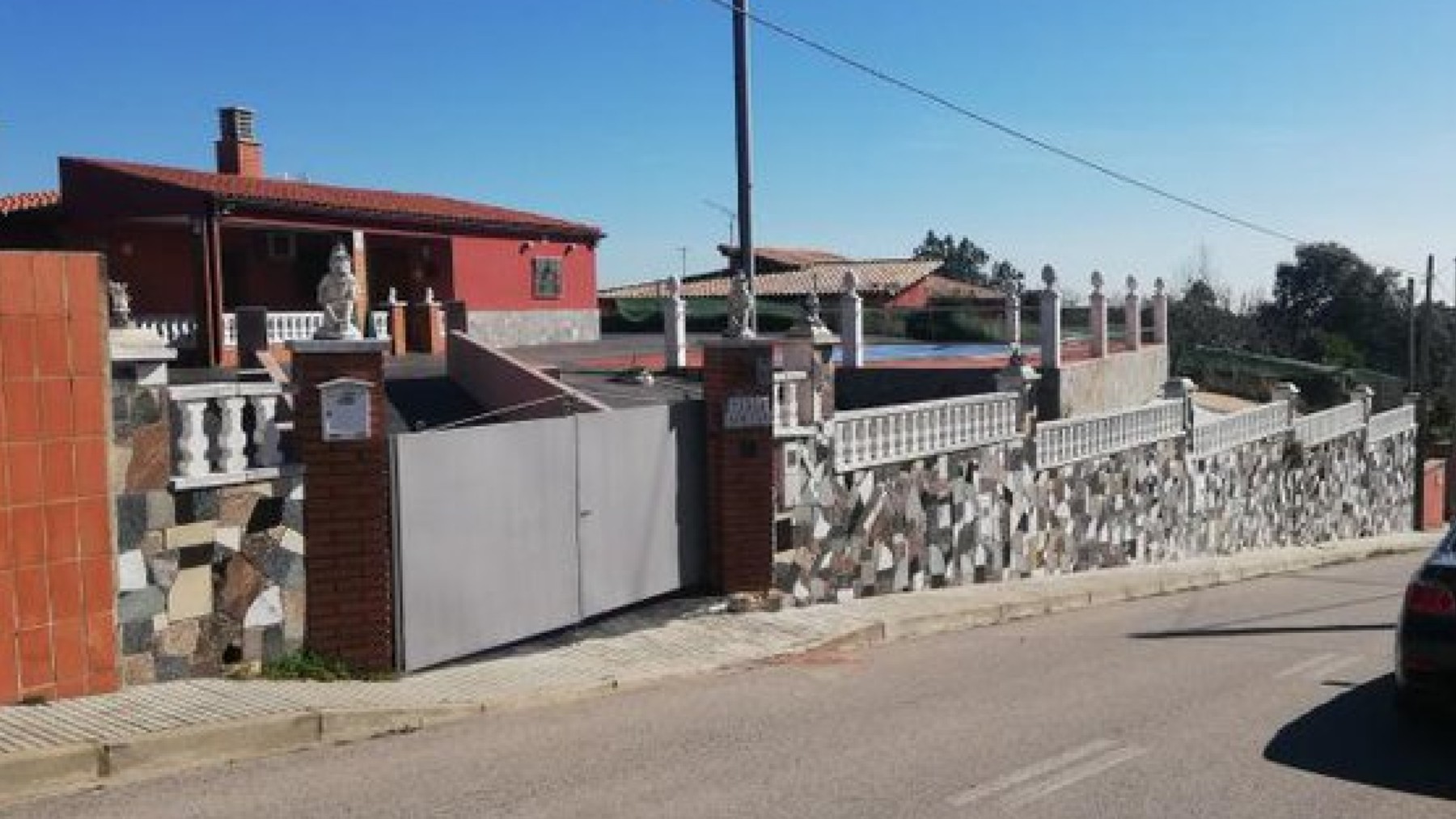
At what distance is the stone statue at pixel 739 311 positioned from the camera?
1179 cm

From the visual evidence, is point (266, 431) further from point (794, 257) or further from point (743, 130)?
point (794, 257)

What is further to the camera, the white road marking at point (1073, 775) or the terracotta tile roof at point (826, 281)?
the terracotta tile roof at point (826, 281)

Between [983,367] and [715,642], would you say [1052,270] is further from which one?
[715,642]

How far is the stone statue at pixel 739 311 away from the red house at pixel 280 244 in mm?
15972

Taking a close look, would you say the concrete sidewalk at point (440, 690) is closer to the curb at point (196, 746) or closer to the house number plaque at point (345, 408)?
the curb at point (196, 746)

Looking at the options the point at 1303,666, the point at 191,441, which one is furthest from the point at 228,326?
the point at 1303,666

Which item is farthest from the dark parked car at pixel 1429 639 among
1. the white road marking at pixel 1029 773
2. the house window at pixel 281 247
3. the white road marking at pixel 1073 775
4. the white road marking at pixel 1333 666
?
the house window at pixel 281 247

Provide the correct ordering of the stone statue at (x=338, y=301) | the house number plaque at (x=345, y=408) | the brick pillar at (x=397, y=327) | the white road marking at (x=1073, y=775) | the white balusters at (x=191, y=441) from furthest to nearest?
1. the brick pillar at (x=397, y=327)
2. the stone statue at (x=338, y=301)
3. the house number plaque at (x=345, y=408)
4. the white balusters at (x=191, y=441)
5. the white road marking at (x=1073, y=775)

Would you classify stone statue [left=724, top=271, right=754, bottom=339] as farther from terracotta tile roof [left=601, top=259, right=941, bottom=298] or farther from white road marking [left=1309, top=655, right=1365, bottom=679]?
terracotta tile roof [left=601, top=259, right=941, bottom=298]

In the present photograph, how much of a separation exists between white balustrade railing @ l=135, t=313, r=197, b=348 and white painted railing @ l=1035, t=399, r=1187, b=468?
16645mm

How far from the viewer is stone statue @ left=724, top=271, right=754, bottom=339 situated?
1179cm

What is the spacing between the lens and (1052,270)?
22.3m

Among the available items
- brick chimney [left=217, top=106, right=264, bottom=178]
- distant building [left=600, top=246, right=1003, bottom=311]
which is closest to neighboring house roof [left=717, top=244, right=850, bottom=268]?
distant building [left=600, top=246, right=1003, bottom=311]

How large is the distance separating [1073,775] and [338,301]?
5.40m
